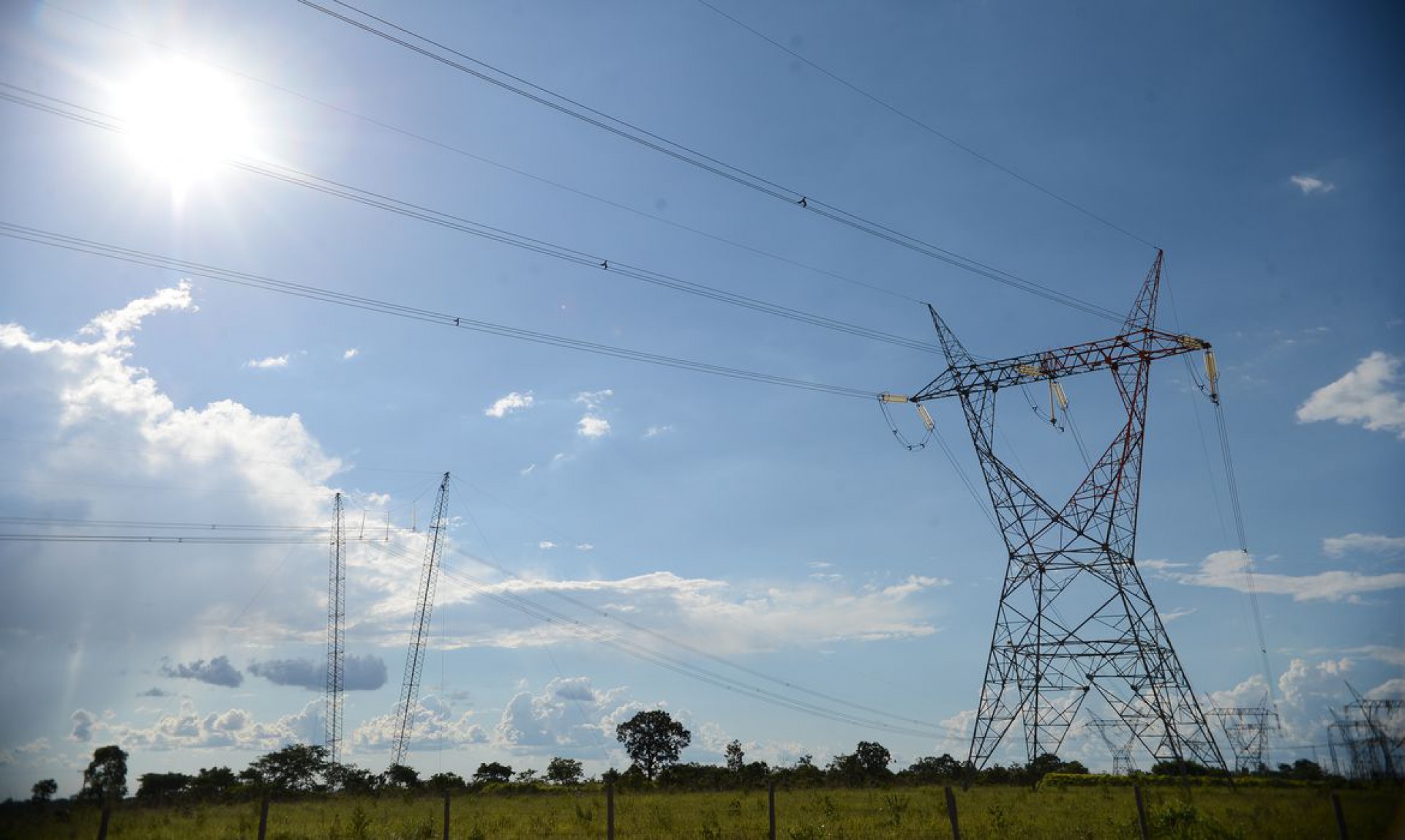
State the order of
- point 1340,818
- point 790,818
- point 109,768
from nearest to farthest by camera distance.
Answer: point 1340,818 < point 790,818 < point 109,768

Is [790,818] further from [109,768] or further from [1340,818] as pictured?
[109,768]

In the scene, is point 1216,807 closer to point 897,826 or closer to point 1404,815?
point 1404,815

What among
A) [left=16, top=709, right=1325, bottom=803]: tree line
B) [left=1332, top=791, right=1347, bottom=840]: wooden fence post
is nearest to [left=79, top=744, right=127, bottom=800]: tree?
[left=16, top=709, right=1325, bottom=803]: tree line

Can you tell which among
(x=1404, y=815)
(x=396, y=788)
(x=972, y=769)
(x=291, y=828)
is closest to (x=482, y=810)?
(x=291, y=828)

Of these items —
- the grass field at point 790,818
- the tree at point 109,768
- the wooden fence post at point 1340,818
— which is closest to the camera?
the wooden fence post at point 1340,818

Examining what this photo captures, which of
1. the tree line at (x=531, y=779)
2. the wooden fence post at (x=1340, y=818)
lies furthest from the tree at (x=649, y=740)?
the wooden fence post at (x=1340, y=818)

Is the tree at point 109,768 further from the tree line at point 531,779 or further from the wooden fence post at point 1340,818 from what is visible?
the wooden fence post at point 1340,818

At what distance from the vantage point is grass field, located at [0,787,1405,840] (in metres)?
27.5

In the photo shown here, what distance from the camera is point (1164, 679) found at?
53.2m

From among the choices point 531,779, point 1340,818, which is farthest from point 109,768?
point 1340,818

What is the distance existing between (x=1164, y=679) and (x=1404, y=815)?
28017 mm

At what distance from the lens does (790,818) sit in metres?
36.2

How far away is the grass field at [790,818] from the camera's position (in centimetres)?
2755

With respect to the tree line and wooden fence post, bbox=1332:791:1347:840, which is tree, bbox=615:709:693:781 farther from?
wooden fence post, bbox=1332:791:1347:840
